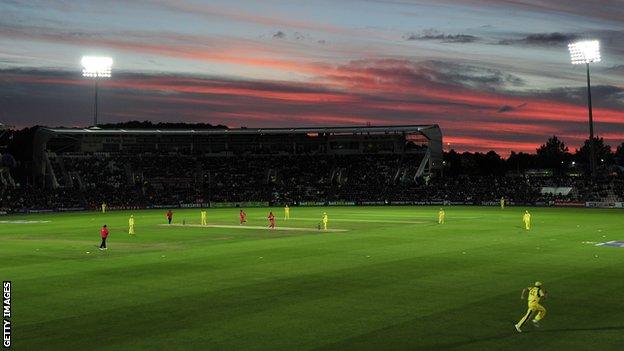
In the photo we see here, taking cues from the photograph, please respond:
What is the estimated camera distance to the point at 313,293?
71.2 ft

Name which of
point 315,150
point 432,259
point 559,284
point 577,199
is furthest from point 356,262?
point 315,150

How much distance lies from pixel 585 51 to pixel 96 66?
6225 centimetres

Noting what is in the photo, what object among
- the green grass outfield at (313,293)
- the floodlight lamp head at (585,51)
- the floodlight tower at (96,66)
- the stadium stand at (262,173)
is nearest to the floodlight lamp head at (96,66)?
the floodlight tower at (96,66)

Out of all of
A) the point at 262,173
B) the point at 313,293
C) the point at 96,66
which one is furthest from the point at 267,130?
the point at 313,293

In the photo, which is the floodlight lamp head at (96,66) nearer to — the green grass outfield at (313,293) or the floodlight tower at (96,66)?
the floodlight tower at (96,66)

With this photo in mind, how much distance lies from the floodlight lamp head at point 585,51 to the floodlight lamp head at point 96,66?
59.5m

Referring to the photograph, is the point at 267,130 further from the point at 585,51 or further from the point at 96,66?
the point at 585,51

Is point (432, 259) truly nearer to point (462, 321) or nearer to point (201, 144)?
point (462, 321)

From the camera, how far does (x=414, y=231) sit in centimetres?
4681

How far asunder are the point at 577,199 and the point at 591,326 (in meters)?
77.1

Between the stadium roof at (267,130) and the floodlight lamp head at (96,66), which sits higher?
the floodlight lamp head at (96,66)

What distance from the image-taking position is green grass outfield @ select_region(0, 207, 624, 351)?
15711 millimetres

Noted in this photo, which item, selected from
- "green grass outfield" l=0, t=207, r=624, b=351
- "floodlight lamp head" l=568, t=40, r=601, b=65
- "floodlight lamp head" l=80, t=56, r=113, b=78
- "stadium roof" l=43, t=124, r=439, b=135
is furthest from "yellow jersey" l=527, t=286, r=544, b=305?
"stadium roof" l=43, t=124, r=439, b=135

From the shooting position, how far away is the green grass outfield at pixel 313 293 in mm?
A: 15711
